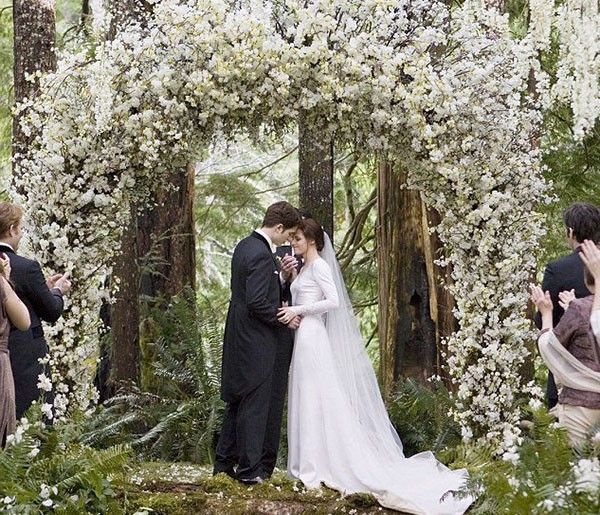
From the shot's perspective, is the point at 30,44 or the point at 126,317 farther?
the point at 126,317

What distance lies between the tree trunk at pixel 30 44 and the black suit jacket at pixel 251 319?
101 inches

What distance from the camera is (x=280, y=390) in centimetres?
718

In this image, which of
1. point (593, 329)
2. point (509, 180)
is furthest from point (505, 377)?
point (593, 329)

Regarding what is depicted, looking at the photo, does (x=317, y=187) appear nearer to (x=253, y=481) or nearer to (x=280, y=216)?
(x=280, y=216)

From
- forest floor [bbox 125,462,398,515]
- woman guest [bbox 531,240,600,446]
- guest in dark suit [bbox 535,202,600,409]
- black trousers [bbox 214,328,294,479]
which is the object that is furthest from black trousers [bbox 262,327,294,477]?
woman guest [bbox 531,240,600,446]

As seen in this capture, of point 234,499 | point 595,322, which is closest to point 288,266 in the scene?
point 234,499

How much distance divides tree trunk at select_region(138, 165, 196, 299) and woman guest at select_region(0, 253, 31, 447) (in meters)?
4.19

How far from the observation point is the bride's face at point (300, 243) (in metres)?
7.19

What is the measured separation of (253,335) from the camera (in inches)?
271

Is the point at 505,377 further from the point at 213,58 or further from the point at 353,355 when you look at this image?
the point at 213,58

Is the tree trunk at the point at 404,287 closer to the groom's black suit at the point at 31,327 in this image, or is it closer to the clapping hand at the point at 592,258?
the groom's black suit at the point at 31,327

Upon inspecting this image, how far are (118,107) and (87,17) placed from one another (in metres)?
3.74

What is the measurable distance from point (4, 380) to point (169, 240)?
4508mm

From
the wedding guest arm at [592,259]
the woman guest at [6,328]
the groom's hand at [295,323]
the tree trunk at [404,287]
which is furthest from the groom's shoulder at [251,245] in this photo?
the tree trunk at [404,287]
